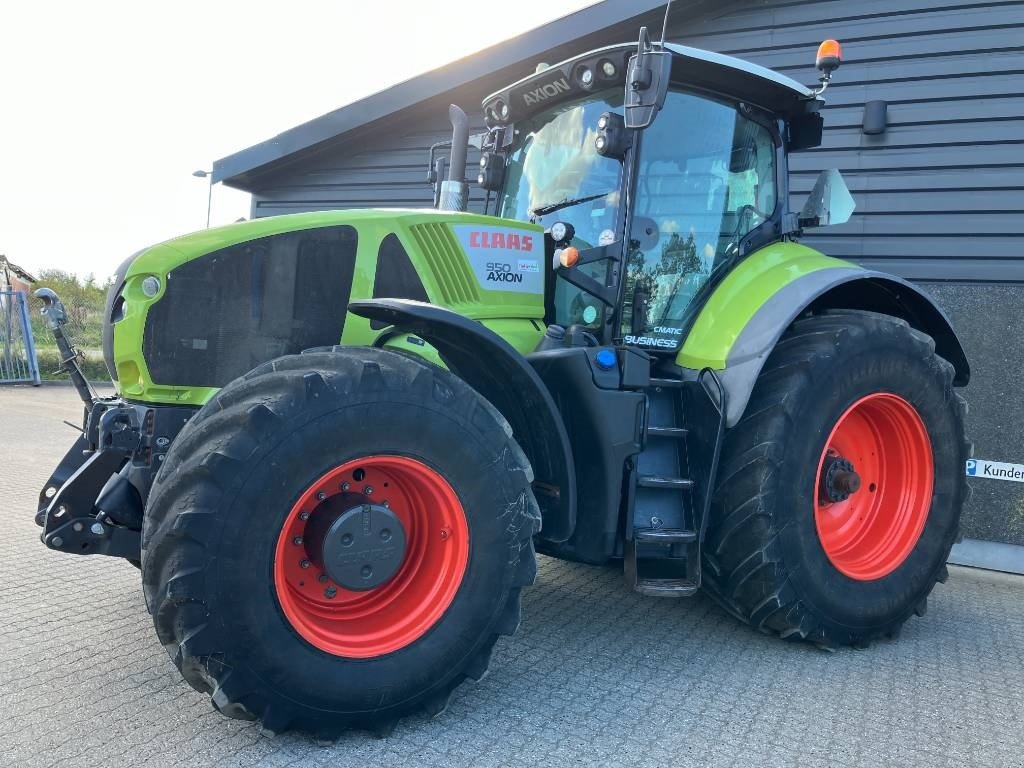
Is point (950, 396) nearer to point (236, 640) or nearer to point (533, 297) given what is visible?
point (533, 297)

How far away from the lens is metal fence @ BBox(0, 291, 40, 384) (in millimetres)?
13969

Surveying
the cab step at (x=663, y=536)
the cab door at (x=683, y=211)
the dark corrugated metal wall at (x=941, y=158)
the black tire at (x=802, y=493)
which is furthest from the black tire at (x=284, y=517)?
the dark corrugated metal wall at (x=941, y=158)

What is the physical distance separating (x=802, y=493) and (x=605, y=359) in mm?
978

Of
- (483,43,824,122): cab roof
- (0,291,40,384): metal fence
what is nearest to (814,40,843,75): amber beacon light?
(483,43,824,122): cab roof

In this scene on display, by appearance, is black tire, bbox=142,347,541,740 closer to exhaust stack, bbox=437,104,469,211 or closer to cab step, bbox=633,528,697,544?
cab step, bbox=633,528,697,544

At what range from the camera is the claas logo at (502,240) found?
3.40 meters

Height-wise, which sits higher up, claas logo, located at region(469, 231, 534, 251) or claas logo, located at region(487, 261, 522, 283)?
claas logo, located at region(469, 231, 534, 251)

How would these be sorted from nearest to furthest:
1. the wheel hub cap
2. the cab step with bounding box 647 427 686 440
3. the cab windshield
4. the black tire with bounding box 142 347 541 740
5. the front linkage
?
1. the black tire with bounding box 142 347 541 740
2. the wheel hub cap
3. the front linkage
4. the cab step with bounding box 647 427 686 440
5. the cab windshield

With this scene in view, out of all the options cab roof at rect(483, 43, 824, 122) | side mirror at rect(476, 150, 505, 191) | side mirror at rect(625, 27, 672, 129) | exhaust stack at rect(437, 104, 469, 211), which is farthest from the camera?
side mirror at rect(476, 150, 505, 191)

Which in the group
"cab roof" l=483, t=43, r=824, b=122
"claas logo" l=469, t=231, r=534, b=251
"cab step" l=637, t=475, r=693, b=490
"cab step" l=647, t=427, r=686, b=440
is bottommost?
"cab step" l=637, t=475, r=693, b=490

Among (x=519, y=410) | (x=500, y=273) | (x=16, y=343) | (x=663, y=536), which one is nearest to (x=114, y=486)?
(x=519, y=410)

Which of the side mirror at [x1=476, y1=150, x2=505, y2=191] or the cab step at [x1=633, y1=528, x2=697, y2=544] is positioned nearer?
the cab step at [x1=633, y1=528, x2=697, y2=544]

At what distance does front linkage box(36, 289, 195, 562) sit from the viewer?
9.22 feet

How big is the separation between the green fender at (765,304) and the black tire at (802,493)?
13cm
